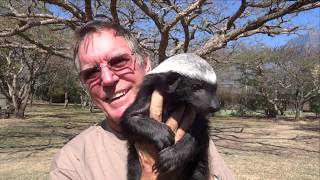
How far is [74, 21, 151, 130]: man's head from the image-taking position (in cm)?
198

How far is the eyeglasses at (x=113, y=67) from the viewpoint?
1989mm

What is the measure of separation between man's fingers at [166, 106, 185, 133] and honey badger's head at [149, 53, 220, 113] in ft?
0.26

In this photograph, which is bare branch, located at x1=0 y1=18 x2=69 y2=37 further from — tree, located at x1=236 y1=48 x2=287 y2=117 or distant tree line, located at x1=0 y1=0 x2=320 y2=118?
tree, located at x1=236 y1=48 x2=287 y2=117

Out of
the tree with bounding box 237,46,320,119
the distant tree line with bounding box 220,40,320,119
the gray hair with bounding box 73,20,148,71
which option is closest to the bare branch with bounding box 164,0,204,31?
the gray hair with bounding box 73,20,148,71

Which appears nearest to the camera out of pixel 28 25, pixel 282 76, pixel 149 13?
pixel 149 13

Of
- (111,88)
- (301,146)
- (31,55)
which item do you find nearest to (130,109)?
(111,88)

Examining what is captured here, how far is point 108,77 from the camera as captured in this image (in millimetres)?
1956

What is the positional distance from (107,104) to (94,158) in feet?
0.77

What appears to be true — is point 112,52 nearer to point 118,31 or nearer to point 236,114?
point 118,31

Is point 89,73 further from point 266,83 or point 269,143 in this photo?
point 266,83

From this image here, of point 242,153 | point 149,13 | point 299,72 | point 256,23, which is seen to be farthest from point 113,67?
point 299,72

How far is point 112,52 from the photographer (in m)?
2.03

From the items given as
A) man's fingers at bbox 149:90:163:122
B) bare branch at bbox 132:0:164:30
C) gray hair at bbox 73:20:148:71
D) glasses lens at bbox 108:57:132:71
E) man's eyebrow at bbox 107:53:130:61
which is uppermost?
bare branch at bbox 132:0:164:30

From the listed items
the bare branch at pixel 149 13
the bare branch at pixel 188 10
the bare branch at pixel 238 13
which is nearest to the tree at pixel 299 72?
the bare branch at pixel 238 13
